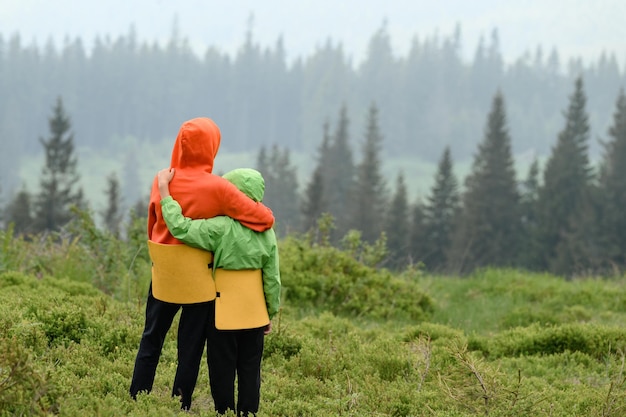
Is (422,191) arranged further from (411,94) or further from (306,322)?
(306,322)

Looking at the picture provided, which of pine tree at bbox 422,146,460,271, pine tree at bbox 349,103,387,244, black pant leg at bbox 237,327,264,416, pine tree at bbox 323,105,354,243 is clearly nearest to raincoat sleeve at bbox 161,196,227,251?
black pant leg at bbox 237,327,264,416

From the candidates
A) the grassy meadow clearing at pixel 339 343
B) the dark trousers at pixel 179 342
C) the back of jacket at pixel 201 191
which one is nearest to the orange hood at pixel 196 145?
the back of jacket at pixel 201 191

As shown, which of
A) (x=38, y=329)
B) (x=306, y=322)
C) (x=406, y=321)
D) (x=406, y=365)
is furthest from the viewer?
(x=406, y=321)

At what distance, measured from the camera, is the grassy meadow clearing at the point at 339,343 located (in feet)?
17.7

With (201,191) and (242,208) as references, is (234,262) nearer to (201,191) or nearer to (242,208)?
(242,208)

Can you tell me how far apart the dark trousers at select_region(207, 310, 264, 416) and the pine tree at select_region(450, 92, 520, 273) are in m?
47.6

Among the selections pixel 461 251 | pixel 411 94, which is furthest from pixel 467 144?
pixel 461 251

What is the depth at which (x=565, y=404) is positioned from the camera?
614 centimetres

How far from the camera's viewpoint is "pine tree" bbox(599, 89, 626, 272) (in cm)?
5438

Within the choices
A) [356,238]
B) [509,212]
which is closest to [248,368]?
[356,238]

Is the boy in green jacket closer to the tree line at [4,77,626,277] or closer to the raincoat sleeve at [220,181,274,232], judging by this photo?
the raincoat sleeve at [220,181,274,232]

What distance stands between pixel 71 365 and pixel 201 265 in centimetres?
156

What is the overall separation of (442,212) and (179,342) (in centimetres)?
5780

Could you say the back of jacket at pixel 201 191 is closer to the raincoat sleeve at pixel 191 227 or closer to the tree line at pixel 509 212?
the raincoat sleeve at pixel 191 227
